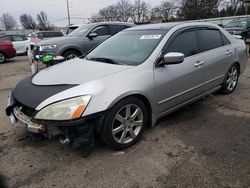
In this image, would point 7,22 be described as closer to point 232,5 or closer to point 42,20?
point 42,20

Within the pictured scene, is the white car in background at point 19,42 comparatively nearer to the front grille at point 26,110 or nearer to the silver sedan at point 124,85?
the silver sedan at point 124,85

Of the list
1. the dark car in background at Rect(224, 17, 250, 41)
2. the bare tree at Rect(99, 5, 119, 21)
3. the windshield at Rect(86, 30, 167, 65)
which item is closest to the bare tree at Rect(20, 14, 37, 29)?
the bare tree at Rect(99, 5, 119, 21)

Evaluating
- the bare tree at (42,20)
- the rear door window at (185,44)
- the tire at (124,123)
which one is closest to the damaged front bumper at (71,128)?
the tire at (124,123)

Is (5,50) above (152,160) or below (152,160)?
above

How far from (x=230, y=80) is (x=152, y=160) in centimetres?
296

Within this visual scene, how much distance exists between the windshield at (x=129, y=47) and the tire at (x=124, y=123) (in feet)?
2.00

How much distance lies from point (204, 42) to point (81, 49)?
15.8 ft

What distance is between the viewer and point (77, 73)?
9.40 feet

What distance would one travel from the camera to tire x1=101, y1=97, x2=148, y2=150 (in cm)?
252

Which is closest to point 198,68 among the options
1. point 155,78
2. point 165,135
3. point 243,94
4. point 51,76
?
point 155,78

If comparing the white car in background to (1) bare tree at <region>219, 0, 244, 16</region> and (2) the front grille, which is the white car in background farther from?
(1) bare tree at <region>219, 0, 244, 16</region>

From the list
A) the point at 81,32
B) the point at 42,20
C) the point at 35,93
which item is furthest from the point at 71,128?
the point at 42,20

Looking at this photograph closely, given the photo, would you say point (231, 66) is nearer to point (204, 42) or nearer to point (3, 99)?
point (204, 42)

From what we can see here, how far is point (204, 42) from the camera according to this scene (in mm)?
3824
